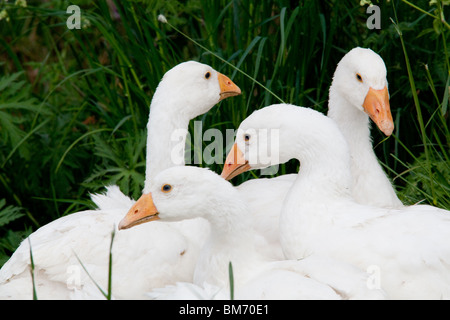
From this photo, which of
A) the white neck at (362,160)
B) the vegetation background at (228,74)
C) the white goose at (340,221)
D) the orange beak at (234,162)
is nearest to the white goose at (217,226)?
the white goose at (340,221)

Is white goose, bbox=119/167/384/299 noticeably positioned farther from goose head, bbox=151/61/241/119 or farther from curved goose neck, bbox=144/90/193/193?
goose head, bbox=151/61/241/119

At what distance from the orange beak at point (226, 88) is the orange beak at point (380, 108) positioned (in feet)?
2.58

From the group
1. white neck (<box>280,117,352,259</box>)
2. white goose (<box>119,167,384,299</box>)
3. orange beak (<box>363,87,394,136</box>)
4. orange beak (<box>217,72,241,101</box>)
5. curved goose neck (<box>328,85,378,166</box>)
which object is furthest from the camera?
orange beak (<box>217,72,241,101</box>)

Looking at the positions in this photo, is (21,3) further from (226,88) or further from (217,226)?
(217,226)

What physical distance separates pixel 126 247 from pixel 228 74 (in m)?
1.56

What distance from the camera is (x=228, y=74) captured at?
199 inches

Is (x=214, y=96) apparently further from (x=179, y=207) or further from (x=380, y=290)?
(x=380, y=290)

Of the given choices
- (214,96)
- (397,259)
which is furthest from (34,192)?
(397,259)

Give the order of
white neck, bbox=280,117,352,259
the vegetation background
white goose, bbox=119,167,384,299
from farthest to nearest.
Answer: the vegetation background → white neck, bbox=280,117,352,259 → white goose, bbox=119,167,384,299

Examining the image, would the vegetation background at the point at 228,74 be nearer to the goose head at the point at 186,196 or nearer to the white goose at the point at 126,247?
the white goose at the point at 126,247

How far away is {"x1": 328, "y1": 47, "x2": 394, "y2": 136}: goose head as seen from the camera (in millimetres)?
4020

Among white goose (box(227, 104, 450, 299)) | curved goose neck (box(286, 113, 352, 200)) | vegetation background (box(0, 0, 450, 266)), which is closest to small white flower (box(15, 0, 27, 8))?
vegetation background (box(0, 0, 450, 266))

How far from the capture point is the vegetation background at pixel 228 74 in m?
4.82

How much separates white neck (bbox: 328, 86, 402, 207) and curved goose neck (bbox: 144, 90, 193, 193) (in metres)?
0.86
